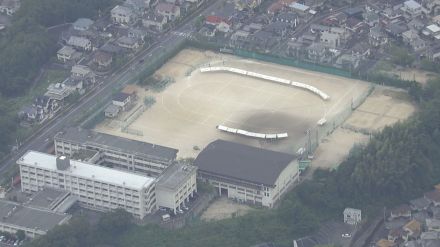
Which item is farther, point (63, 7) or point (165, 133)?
point (63, 7)

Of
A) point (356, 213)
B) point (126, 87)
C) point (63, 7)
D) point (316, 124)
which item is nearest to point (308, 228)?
point (356, 213)

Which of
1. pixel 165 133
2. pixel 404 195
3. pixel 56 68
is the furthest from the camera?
pixel 56 68

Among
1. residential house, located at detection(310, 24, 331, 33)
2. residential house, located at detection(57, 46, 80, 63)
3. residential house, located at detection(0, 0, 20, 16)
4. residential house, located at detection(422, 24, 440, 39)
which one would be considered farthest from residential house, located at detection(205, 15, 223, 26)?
residential house, located at detection(422, 24, 440, 39)

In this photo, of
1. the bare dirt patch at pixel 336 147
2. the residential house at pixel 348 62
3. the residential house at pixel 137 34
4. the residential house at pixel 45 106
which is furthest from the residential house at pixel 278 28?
the residential house at pixel 45 106

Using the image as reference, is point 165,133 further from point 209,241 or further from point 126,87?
point 209,241

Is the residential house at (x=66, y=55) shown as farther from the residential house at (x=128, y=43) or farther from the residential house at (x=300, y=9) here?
the residential house at (x=300, y=9)

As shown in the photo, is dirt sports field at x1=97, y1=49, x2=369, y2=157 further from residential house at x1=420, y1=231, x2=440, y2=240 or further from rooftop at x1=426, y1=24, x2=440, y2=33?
residential house at x1=420, y1=231, x2=440, y2=240
